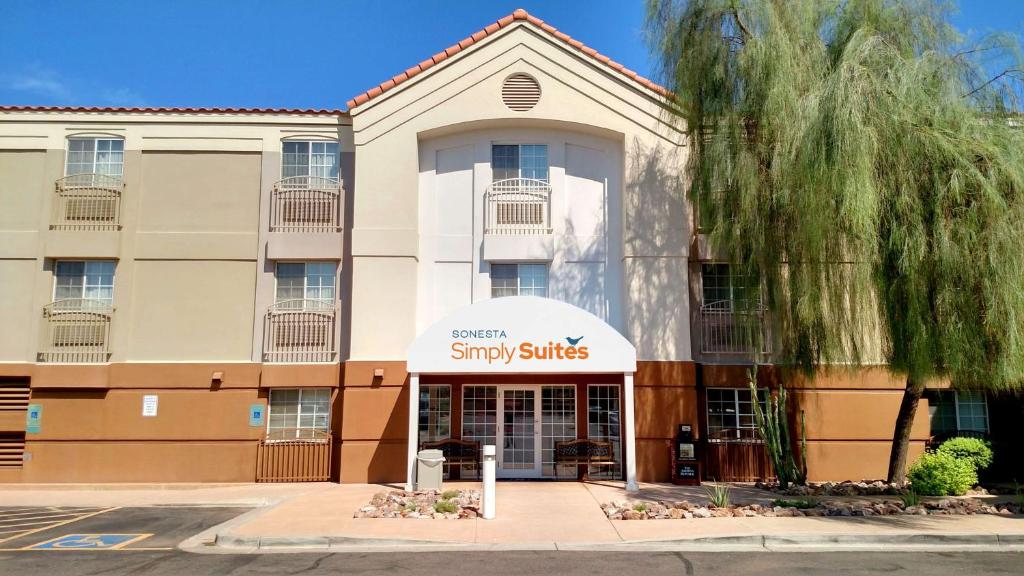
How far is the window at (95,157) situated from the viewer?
18.1 metres

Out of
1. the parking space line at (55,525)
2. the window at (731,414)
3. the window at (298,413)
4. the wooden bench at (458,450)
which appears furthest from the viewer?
the window at (298,413)

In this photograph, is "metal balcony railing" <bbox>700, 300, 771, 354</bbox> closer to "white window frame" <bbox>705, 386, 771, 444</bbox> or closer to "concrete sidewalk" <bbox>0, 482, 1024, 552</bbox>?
"white window frame" <bbox>705, 386, 771, 444</bbox>

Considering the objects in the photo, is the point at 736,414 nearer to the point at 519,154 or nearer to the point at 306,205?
the point at 519,154

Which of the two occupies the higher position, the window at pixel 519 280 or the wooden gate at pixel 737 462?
the window at pixel 519 280

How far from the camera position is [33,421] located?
16969 mm

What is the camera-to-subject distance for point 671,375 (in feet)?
55.1

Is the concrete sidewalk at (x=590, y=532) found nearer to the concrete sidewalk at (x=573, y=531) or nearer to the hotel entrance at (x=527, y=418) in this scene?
the concrete sidewalk at (x=573, y=531)

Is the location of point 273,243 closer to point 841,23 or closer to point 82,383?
point 82,383

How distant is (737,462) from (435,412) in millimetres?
7391

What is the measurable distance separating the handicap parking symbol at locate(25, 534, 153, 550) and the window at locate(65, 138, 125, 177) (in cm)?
1019

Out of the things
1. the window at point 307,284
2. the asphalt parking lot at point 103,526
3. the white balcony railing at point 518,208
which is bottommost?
the asphalt parking lot at point 103,526

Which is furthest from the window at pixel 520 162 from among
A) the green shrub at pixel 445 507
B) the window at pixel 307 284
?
the green shrub at pixel 445 507

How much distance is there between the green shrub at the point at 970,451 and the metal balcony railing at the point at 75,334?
63.3ft

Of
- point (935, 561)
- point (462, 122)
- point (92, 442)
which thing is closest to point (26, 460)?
point (92, 442)
